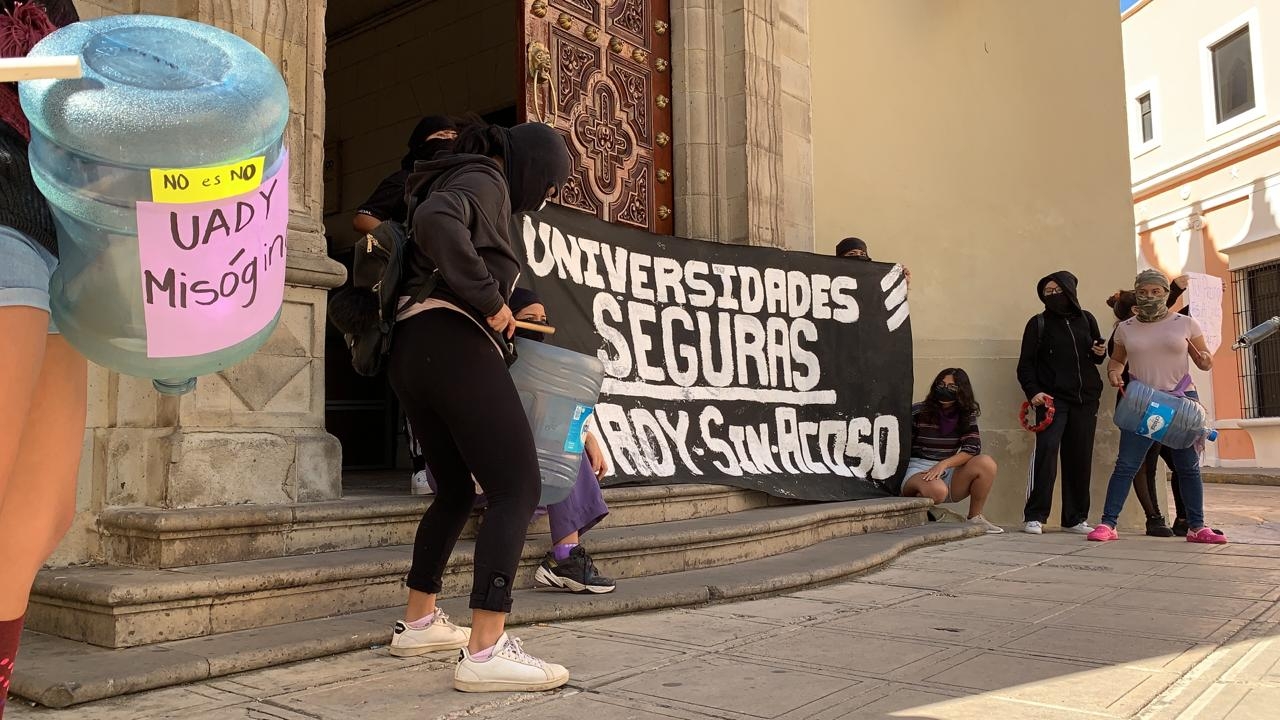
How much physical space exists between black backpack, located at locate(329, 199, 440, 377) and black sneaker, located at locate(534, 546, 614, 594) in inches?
53.3

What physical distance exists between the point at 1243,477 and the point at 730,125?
44.7 ft

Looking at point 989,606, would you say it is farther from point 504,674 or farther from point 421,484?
point 421,484

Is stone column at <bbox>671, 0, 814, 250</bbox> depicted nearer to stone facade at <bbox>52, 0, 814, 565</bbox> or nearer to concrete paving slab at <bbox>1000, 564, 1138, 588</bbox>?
concrete paving slab at <bbox>1000, 564, 1138, 588</bbox>

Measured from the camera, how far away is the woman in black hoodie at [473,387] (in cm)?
267

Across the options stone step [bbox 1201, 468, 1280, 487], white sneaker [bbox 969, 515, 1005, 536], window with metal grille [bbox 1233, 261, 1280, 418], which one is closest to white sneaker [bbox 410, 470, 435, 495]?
white sneaker [bbox 969, 515, 1005, 536]

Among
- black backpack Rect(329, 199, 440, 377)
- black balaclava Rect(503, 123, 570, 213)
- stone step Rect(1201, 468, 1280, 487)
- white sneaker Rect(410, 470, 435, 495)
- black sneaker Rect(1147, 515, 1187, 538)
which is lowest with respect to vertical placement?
stone step Rect(1201, 468, 1280, 487)

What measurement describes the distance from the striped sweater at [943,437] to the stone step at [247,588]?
3.18m

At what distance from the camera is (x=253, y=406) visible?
13.0 ft

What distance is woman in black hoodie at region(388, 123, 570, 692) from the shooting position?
2.67 m

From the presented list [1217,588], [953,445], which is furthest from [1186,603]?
[953,445]

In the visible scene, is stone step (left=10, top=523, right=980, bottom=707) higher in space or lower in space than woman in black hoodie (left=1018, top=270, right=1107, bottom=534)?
lower

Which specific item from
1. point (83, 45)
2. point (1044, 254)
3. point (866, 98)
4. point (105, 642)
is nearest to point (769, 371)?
point (866, 98)

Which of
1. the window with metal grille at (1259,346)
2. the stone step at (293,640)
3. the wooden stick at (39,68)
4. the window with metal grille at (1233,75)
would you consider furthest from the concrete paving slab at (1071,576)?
the window with metal grille at (1233,75)

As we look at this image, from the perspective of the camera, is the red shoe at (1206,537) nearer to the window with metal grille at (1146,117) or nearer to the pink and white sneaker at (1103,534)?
the pink and white sneaker at (1103,534)
